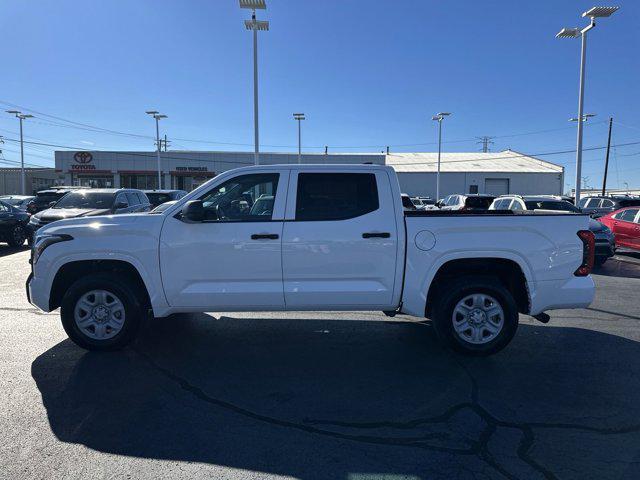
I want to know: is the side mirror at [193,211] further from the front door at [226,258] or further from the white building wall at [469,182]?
the white building wall at [469,182]

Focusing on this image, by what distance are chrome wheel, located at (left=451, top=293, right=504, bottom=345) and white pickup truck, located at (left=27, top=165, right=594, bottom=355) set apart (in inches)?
0.4

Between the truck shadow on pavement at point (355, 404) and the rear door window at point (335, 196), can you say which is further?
the rear door window at point (335, 196)

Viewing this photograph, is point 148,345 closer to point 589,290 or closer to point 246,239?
point 246,239

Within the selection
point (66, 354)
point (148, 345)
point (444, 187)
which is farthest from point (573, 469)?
point (444, 187)

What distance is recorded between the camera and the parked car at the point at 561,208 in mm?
11328

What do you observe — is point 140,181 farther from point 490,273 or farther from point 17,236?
point 490,273

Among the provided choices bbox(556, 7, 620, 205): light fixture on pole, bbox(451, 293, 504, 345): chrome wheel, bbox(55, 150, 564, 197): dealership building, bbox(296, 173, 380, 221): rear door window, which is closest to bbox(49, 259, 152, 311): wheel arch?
bbox(296, 173, 380, 221): rear door window

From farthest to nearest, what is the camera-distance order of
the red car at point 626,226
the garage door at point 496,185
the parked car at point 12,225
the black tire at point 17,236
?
the garage door at point 496,185
the black tire at point 17,236
the parked car at point 12,225
the red car at point 626,226

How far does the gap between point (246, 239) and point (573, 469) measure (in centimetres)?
328

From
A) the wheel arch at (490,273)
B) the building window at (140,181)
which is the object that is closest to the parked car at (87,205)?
the wheel arch at (490,273)

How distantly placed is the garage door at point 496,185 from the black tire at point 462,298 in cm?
5371

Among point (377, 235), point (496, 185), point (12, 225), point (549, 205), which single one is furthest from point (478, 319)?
point (496, 185)

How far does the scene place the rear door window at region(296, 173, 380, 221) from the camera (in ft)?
15.8

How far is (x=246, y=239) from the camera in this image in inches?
186
